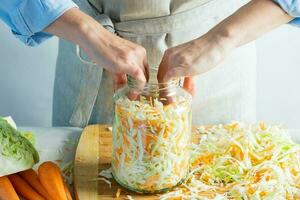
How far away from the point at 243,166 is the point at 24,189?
465 millimetres

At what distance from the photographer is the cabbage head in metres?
1.28

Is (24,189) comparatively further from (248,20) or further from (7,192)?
(248,20)

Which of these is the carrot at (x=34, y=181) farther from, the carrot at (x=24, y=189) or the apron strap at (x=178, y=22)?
the apron strap at (x=178, y=22)


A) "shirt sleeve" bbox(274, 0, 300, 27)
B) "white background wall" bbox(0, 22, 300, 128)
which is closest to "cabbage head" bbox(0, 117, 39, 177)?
"shirt sleeve" bbox(274, 0, 300, 27)

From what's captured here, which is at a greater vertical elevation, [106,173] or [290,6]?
[290,6]

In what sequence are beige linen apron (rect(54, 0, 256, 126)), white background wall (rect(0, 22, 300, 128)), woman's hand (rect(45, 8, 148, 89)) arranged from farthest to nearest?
white background wall (rect(0, 22, 300, 128))
beige linen apron (rect(54, 0, 256, 126))
woman's hand (rect(45, 8, 148, 89))

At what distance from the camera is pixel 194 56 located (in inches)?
48.0

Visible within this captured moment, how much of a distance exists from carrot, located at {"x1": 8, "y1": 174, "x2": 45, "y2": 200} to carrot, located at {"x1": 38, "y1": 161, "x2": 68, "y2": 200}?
0.03 m

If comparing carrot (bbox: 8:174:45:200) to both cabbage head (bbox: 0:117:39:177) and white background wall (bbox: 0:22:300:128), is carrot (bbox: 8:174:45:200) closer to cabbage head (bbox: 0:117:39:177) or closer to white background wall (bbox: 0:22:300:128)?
cabbage head (bbox: 0:117:39:177)

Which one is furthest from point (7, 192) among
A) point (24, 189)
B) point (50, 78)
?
point (50, 78)

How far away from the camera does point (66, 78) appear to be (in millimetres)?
1680

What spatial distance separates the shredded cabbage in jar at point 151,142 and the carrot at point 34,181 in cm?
16

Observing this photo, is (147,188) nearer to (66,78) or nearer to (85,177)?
(85,177)

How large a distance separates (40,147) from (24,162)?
0.49ft
